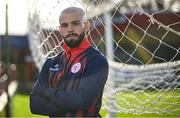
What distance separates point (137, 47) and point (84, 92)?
0.14 meters

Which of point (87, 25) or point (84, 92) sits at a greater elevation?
point (87, 25)

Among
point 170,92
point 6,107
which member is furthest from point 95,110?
point 6,107

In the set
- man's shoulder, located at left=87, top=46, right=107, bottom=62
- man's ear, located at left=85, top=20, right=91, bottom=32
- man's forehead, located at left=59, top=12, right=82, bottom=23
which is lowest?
man's shoulder, located at left=87, top=46, right=107, bottom=62

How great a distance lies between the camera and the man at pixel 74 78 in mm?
823

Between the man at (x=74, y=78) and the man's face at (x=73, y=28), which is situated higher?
the man's face at (x=73, y=28)

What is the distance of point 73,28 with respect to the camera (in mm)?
835

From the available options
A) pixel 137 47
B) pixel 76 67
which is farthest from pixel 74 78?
pixel 137 47

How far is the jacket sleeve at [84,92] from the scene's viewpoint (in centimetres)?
82

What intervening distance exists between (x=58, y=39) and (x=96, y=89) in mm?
170

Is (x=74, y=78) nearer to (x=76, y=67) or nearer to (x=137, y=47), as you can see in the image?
(x=76, y=67)

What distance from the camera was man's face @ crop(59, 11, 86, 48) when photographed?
2.73ft

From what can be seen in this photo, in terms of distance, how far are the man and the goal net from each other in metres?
0.03

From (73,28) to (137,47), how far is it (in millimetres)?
128

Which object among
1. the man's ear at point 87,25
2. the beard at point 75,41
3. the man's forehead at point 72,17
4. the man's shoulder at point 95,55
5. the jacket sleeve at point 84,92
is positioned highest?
the man's forehead at point 72,17
